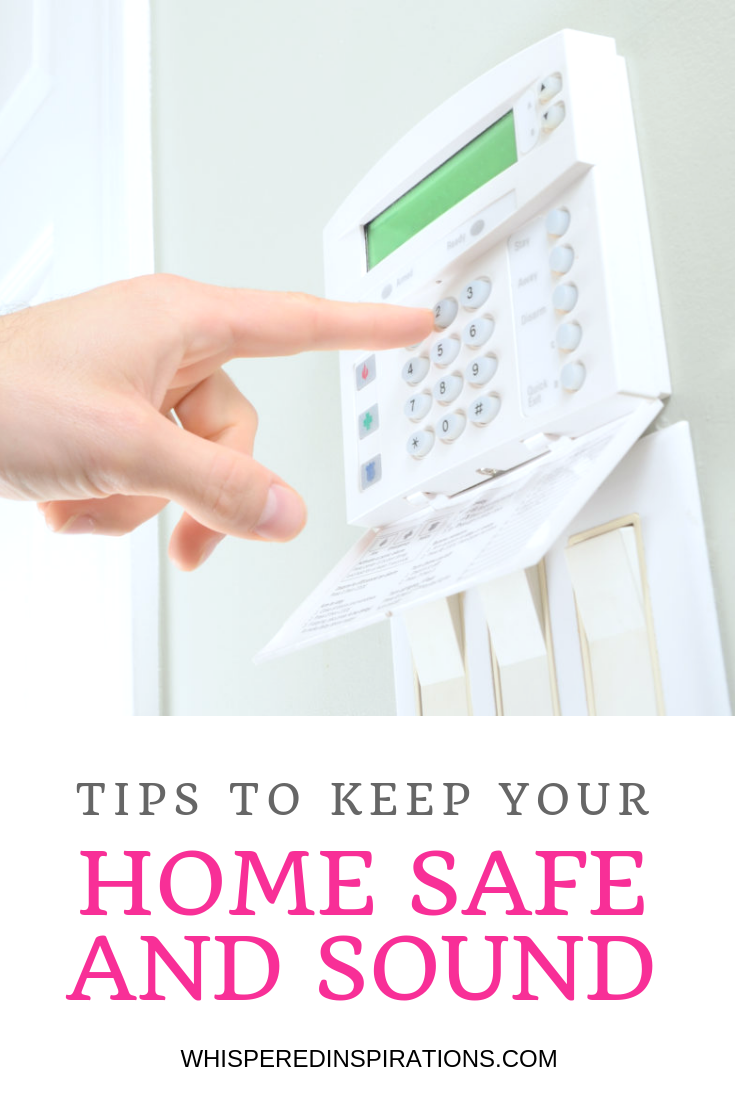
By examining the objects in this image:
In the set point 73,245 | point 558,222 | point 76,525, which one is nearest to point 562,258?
point 558,222

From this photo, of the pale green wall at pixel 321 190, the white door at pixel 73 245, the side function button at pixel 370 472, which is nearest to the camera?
the pale green wall at pixel 321 190

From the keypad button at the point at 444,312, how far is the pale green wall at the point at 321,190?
4.0 inches

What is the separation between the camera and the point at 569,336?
0.42 meters

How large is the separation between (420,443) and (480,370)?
0.17ft

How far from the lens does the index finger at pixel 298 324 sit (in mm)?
472

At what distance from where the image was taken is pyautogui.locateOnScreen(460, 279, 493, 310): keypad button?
1.54 feet

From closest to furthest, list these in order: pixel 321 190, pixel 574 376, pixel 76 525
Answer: pixel 574 376 < pixel 76 525 < pixel 321 190

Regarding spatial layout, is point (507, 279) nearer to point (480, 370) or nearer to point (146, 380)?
point (480, 370)

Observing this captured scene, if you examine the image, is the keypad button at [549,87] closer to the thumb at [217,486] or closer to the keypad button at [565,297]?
the keypad button at [565,297]

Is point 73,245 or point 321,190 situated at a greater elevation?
point 73,245

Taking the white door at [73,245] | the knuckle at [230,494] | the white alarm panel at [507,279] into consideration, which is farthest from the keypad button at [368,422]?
the white door at [73,245]

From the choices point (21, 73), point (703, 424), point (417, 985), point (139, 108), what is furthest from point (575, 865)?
point (21, 73)

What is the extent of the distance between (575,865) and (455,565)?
0.12 m

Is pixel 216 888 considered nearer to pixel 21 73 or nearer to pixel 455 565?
pixel 455 565
